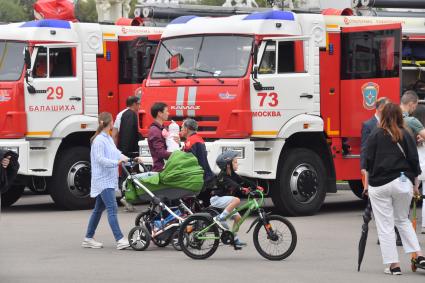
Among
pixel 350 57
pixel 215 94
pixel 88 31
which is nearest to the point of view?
pixel 215 94

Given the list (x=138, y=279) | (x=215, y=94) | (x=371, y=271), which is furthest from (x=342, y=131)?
(x=138, y=279)

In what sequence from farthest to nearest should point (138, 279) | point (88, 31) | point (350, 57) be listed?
point (88, 31)
point (350, 57)
point (138, 279)

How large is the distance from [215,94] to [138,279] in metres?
6.04

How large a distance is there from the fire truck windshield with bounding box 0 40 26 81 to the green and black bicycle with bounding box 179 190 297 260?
6.40 metres

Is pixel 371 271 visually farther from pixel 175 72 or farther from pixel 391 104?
pixel 175 72

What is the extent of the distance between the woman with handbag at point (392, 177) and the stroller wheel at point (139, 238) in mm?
3196

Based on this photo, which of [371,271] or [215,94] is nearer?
[371,271]

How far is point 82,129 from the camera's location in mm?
18797

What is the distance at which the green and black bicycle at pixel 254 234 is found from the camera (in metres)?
12.6

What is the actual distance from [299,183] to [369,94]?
5.78 ft

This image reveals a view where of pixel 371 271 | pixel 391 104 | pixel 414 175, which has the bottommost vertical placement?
pixel 371 271

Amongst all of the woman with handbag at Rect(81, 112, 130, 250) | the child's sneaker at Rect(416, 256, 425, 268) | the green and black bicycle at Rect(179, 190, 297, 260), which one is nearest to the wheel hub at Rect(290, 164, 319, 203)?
the woman with handbag at Rect(81, 112, 130, 250)

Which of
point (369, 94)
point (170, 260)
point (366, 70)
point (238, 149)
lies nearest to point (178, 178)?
point (170, 260)

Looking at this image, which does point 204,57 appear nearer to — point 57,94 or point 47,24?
point 57,94
